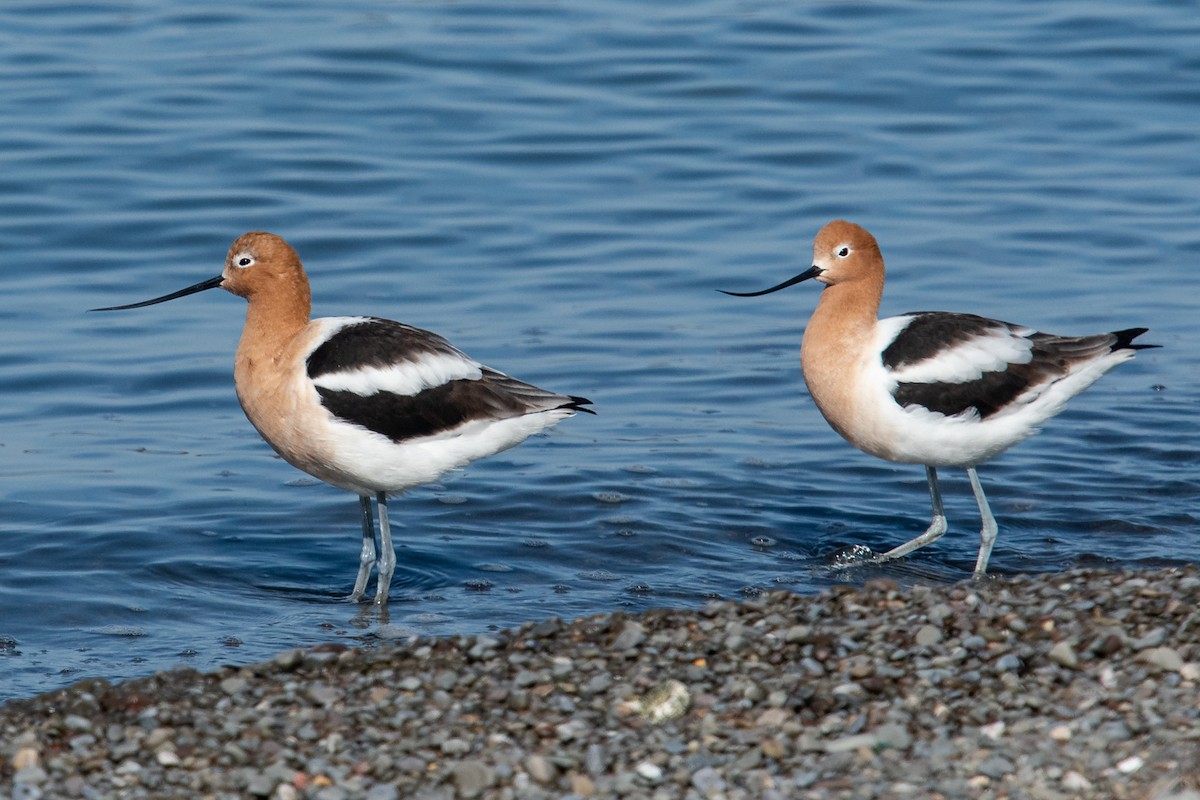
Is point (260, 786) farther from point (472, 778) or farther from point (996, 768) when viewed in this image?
point (996, 768)

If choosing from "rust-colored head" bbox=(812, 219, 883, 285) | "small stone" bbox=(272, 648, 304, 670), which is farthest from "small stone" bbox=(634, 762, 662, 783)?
"rust-colored head" bbox=(812, 219, 883, 285)

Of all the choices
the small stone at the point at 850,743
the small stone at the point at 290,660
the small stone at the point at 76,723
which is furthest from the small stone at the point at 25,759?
the small stone at the point at 850,743

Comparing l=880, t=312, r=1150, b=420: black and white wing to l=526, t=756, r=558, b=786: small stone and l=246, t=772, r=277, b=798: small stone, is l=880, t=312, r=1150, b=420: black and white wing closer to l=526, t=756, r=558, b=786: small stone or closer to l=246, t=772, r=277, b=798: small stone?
l=526, t=756, r=558, b=786: small stone

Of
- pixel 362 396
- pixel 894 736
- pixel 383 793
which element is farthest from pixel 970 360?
pixel 383 793

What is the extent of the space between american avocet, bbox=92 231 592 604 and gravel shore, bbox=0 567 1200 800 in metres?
1.97

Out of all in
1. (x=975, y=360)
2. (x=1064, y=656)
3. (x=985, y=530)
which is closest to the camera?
(x=1064, y=656)

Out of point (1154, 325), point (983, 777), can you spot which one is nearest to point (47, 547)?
point (983, 777)

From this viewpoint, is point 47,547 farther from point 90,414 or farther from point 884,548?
point 884,548

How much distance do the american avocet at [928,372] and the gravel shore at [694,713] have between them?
6.77ft

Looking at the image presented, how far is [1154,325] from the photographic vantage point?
13.9 metres

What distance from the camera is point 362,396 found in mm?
8703

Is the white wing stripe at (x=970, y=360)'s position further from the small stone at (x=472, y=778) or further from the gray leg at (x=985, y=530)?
the small stone at (x=472, y=778)

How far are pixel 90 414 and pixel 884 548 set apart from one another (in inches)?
229

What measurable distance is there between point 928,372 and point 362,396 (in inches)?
120
